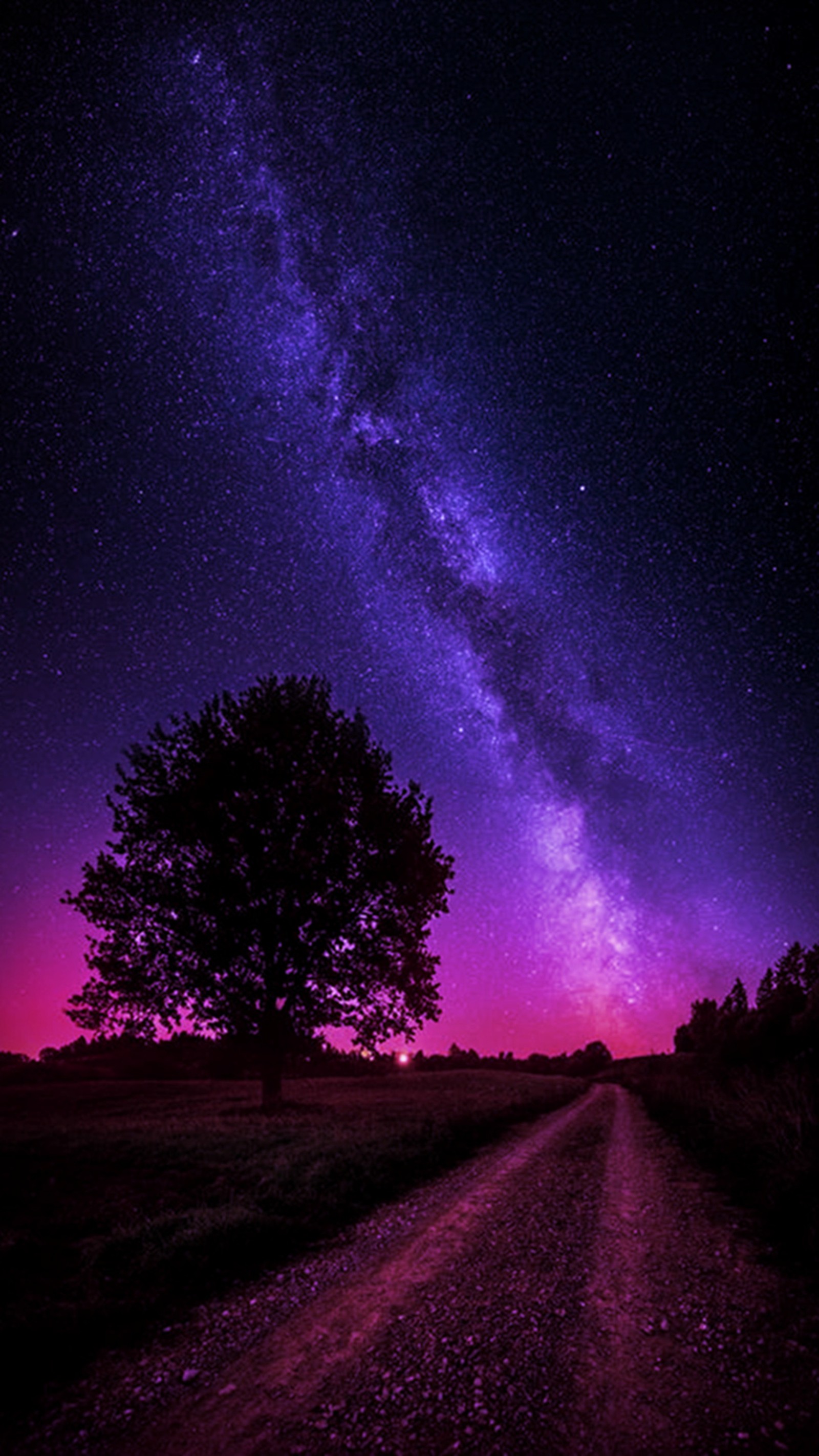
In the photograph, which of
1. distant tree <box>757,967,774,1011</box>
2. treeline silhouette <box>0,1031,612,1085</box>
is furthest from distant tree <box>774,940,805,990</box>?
treeline silhouette <box>0,1031,612,1085</box>

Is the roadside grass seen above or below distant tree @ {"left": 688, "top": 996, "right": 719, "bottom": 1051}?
above

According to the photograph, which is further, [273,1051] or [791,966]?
[791,966]

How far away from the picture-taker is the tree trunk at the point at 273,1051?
19859 millimetres

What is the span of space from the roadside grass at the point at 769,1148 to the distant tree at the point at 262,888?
974 centimetres

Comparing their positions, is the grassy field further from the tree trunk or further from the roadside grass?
the roadside grass

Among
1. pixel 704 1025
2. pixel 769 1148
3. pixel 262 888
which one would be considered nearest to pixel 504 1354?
pixel 769 1148

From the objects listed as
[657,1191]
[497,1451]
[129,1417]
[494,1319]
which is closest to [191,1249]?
[129,1417]

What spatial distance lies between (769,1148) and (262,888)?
14.7 m

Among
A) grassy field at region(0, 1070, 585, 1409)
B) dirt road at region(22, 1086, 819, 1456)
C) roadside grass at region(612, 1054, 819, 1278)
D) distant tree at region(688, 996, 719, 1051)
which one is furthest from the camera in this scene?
distant tree at region(688, 996, 719, 1051)

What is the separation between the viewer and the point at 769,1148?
10312 millimetres

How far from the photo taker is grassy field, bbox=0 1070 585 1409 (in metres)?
5.12

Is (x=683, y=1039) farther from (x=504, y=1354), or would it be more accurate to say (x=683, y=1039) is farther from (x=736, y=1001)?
(x=504, y=1354)

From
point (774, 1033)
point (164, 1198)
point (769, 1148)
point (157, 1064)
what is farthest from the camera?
point (157, 1064)

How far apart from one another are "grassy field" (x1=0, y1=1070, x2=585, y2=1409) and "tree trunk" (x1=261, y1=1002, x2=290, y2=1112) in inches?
43.2
